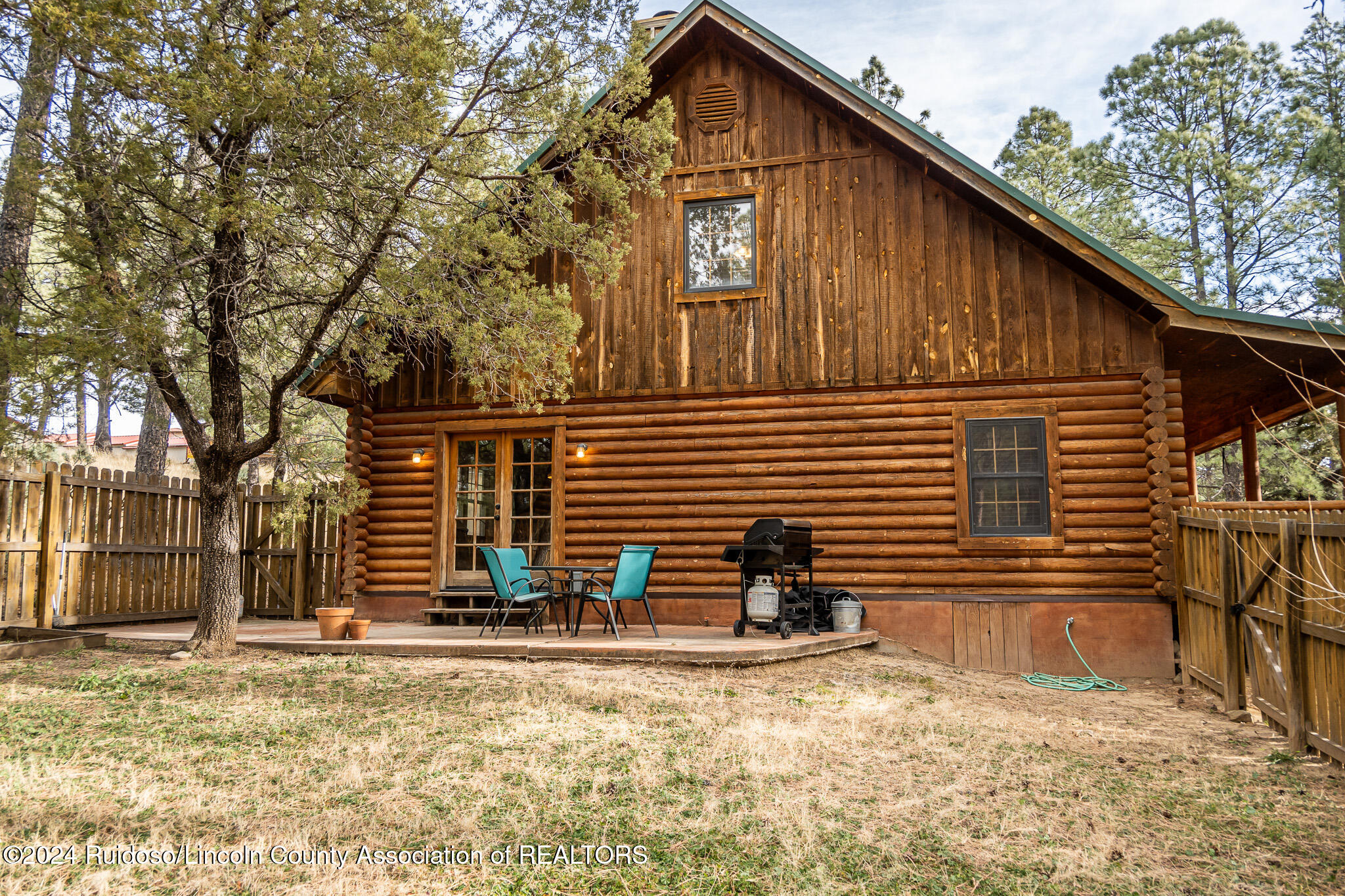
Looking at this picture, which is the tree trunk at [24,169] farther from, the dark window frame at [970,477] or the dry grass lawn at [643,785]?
the dark window frame at [970,477]

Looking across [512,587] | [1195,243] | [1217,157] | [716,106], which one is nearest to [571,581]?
[512,587]

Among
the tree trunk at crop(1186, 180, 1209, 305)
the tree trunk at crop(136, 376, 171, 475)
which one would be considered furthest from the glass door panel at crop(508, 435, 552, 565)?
the tree trunk at crop(1186, 180, 1209, 305)

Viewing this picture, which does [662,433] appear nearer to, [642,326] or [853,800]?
[642,326]

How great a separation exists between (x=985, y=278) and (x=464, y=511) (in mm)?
6579

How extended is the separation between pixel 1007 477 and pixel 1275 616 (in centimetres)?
370

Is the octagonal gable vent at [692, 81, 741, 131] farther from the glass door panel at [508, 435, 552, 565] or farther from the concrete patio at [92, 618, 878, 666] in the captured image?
the concrete patio at [92, 618, 878, 666]

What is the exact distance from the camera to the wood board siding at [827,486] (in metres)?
9.11

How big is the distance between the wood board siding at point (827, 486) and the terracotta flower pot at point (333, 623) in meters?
2.44

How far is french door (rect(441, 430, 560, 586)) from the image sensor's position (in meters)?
10.6

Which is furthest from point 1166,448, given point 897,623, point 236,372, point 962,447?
point 236,372

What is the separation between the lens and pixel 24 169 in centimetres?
659

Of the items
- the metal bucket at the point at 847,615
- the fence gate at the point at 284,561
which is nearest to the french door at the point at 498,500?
the fence gate at the point at 284,561

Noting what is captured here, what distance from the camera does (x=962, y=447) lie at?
9406 mm

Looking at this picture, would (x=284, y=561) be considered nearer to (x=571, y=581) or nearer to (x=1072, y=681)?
(x=571, y=581)
